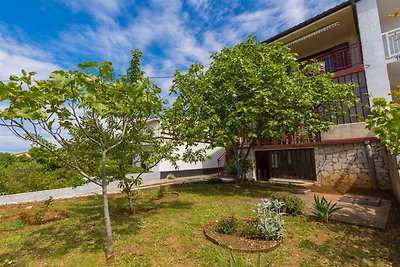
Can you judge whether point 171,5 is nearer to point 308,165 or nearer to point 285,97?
point 285,97

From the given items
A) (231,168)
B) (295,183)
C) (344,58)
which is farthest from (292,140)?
(344,58)

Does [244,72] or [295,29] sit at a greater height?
[295,29]

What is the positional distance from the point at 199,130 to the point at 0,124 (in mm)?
6921

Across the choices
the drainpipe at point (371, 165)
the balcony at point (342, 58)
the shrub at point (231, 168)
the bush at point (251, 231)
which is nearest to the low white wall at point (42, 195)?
the bush at point (251, 231)

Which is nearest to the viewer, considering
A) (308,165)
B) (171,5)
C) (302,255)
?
(302,255)

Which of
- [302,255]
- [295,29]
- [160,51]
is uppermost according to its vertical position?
[160,51]

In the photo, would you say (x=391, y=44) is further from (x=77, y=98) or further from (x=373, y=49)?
(x=77, y=98)

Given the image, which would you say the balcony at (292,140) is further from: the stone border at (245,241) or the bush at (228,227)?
the stone border at (245,241)

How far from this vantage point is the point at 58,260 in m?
5.11

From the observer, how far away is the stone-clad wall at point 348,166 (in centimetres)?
1087

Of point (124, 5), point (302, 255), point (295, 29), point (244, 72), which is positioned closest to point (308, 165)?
point (244, 72)

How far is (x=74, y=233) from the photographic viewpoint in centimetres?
678

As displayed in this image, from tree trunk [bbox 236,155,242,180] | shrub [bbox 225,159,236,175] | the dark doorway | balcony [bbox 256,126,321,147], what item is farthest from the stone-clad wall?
shrub [bbox 225,159,236,175]

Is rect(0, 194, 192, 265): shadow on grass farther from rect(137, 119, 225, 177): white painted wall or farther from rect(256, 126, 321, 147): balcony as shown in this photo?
rect(137, 119, 225, 177): white painted wall
